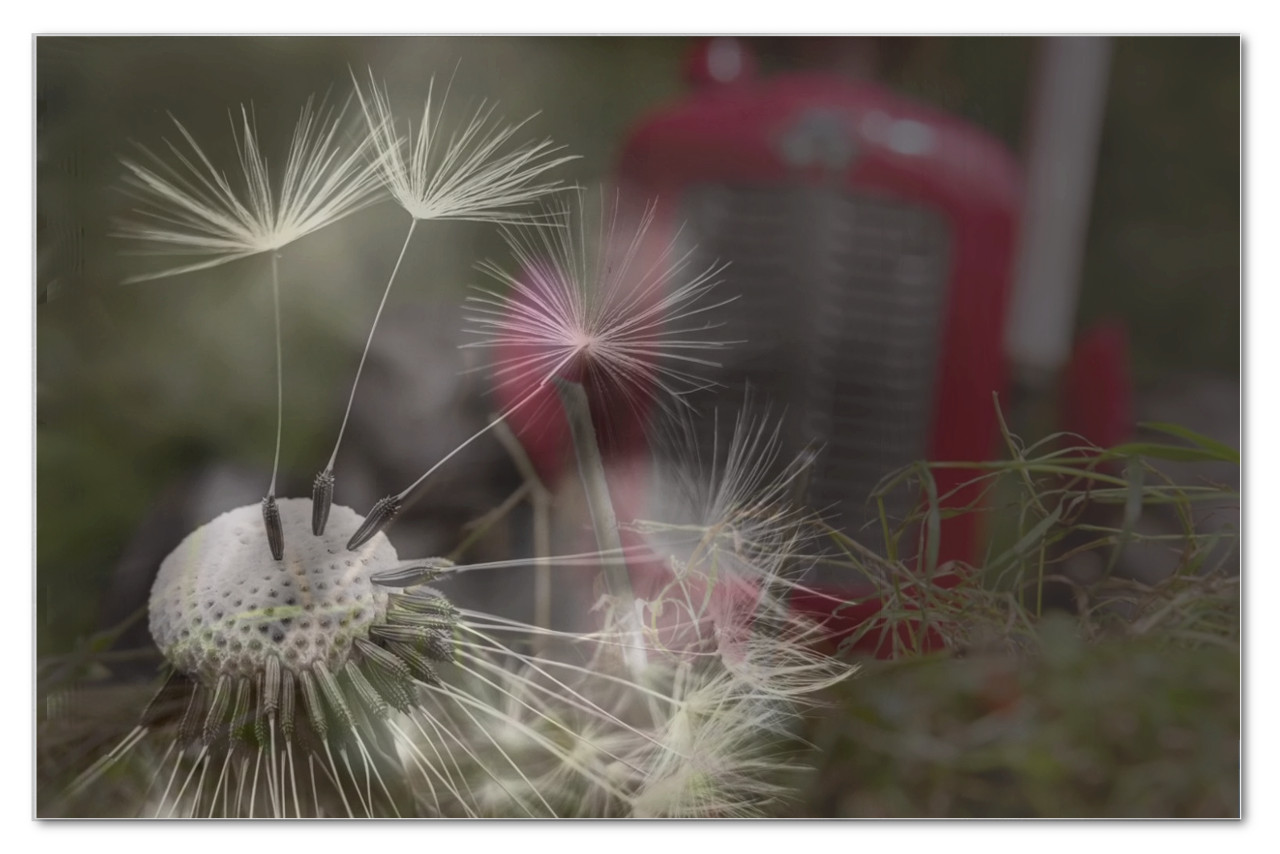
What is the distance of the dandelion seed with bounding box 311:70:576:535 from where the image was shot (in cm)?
107

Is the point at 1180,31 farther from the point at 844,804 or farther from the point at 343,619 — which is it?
the point at 343,619

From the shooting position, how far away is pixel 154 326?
3.50 ft

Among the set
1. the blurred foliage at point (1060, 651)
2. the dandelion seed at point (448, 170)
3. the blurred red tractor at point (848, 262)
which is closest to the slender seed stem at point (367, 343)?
the dandelion seed at point (448, 170)

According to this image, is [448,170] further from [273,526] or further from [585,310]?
[273,526]

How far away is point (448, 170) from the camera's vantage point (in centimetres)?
107

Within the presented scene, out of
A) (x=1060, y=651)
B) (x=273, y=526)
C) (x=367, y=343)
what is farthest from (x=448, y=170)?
(x=1060, y=651)

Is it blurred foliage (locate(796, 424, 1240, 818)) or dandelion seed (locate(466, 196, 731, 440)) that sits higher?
dandelion seed (locate(466, 196, 731, 440))

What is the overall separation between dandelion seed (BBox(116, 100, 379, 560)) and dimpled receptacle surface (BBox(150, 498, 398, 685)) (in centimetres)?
3

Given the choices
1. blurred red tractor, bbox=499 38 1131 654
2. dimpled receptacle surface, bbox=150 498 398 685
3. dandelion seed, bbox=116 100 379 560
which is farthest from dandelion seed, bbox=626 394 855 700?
dandelion seed, bbox=116 100 379 560

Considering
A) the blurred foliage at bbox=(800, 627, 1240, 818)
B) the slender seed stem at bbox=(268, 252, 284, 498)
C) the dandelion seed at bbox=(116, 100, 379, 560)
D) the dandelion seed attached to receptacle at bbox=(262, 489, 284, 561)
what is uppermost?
the dandelion seed at bbox=(116, 100, 379, 560)

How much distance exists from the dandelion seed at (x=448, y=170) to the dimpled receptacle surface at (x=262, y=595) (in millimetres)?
29

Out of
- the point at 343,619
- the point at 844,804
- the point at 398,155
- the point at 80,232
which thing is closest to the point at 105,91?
the point at 80,232

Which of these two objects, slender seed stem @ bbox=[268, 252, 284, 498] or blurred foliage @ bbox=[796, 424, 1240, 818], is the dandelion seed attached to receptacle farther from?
blurred foliage @ bbox=[796, 424, 1240, 818]

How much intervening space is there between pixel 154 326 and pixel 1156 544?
0.98 meters
